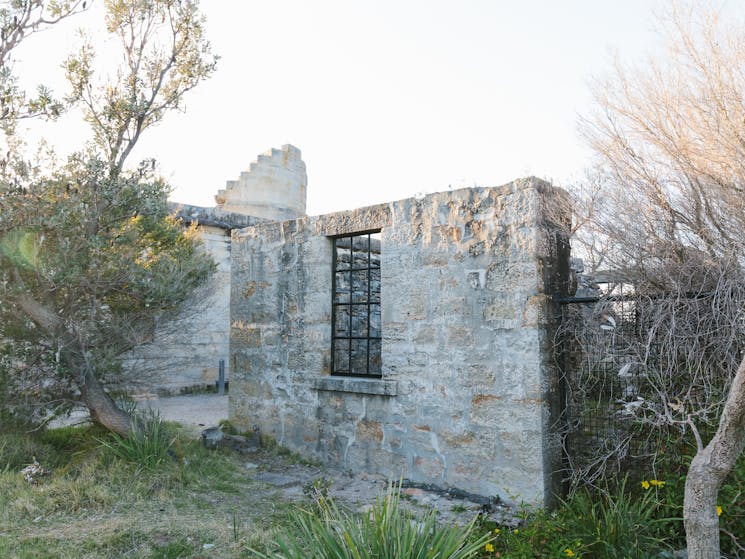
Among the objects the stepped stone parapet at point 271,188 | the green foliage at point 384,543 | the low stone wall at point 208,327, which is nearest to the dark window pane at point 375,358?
the low stone wall at point 208,327

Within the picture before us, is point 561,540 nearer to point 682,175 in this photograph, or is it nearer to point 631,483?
point 631,483

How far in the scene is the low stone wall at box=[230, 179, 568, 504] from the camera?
417 centimetres

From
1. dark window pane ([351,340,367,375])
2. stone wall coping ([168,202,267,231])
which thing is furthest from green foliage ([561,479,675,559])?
stone wall coping ([168,202,267,231])

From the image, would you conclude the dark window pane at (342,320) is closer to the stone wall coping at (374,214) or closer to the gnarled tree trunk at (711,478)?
the stone wall coping at (374,214)

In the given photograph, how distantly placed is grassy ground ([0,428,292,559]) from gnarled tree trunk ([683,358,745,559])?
2.35 metres

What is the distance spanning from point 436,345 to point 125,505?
2.59m

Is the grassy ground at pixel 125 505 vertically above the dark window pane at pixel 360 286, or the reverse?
the dark window pane at pixel 360 286

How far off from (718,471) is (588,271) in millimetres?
1973

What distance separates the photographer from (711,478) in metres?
2.38

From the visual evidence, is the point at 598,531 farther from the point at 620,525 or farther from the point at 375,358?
the point at 375,358

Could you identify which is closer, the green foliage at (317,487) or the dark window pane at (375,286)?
the green foliage at (317,487)

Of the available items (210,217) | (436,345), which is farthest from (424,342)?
(210,217)

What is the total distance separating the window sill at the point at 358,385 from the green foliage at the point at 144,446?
4.63 ft

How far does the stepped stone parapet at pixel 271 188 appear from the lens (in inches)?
446
